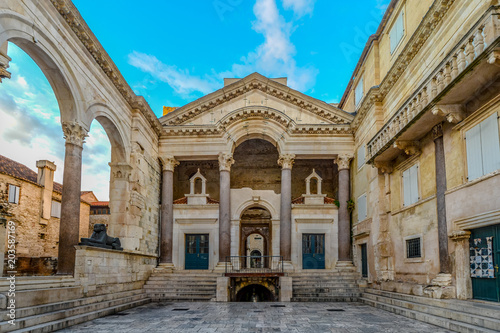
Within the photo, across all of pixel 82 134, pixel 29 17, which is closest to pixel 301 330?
pixel 82 134

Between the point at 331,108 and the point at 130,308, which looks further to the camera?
the point at 331,108

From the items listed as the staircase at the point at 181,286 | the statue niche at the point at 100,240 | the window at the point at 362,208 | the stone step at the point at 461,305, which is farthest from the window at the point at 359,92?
the statue niche at the point at 100,240

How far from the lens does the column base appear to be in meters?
22.5

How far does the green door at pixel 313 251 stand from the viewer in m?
24.2

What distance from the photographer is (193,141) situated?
24.5 meters

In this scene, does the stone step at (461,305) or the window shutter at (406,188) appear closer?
the stone step at (461,305)

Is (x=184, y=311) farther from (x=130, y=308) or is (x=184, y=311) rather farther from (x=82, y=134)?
(x=82, y=134)

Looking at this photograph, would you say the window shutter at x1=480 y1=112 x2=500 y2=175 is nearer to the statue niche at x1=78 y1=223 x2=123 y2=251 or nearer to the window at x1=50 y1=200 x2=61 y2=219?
the statue niche at x1=78 y1=223 x2=123 y2=251

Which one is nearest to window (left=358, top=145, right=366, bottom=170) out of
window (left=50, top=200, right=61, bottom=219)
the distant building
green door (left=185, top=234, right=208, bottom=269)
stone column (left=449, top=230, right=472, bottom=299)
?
green door (left=185, top=234, right=208, bottom=269)

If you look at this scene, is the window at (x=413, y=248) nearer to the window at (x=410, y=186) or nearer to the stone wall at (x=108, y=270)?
the window at (x=410, y=186)

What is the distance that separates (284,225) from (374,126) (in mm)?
7322

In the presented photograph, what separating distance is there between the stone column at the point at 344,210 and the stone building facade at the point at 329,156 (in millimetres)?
58

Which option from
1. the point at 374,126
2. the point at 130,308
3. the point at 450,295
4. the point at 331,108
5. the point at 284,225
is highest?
the point at 331,108

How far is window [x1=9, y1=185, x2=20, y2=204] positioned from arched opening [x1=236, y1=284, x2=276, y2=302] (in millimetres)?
15588
